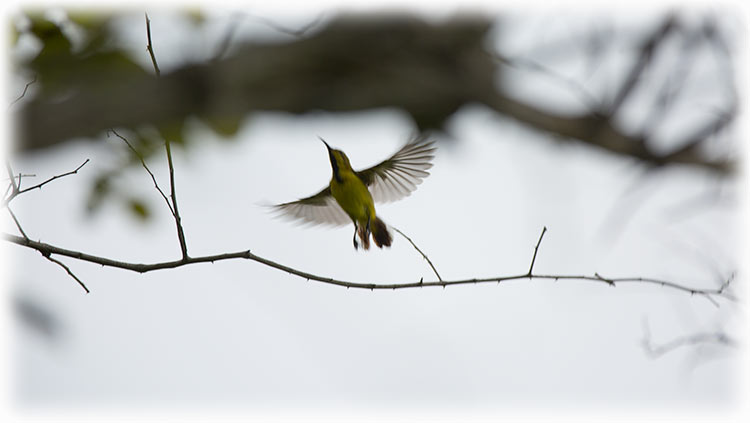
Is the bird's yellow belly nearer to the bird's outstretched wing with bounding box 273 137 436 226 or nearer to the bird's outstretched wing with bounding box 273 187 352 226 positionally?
the bird's outstretched wing with bounding box 273 137 436 226

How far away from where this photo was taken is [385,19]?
249 cm

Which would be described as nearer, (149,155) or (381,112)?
(149,155)

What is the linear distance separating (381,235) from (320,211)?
48cm

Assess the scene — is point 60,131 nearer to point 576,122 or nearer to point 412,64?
point 412,64

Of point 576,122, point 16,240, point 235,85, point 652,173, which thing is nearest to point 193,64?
point 235,85

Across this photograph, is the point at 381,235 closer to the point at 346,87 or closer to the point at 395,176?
the point at 395,176

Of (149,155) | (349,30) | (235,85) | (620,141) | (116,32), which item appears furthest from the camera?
(620,141)

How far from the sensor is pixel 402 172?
158 cm

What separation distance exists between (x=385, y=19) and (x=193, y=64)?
73 cm

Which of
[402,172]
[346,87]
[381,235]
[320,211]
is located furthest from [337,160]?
[346,87]

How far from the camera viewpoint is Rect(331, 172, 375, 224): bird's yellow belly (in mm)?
1493

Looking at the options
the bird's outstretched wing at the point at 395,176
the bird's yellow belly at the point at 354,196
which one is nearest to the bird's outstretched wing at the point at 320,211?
the bird's outstretched wing at the point at 395,176

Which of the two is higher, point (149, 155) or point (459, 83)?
point (459, 83)

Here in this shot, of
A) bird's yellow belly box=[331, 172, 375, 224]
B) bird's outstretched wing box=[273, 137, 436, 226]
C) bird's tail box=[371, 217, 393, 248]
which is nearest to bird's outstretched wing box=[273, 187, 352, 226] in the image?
bird's outstretched wing box=[273, 137, 436, 226]
